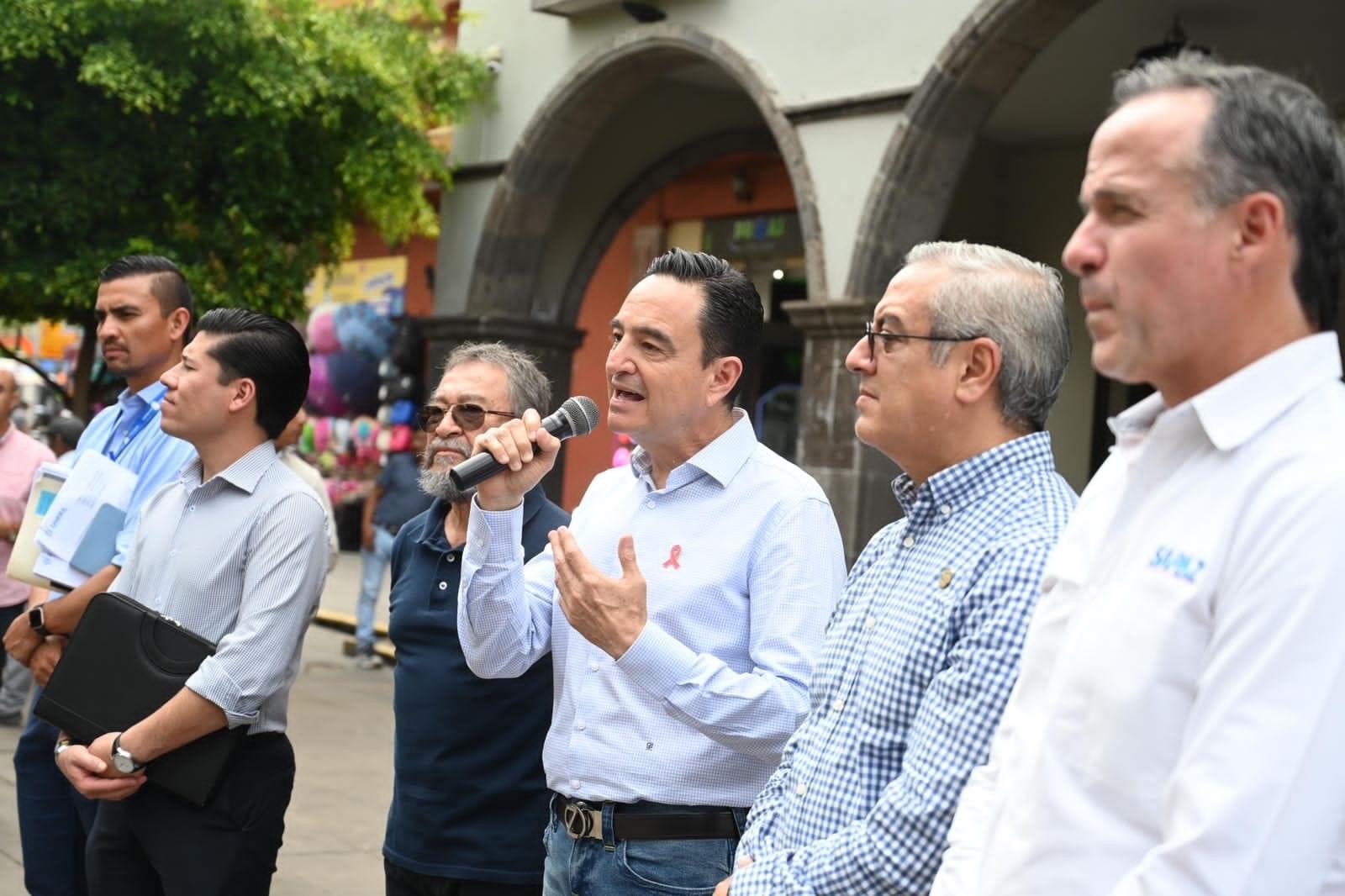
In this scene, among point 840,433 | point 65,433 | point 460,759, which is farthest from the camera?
point 65,433

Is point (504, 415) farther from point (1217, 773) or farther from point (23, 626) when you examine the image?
point (1217, 773)

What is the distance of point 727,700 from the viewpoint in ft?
8.79

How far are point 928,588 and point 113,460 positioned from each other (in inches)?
123

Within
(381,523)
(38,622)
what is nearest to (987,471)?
(38,622)

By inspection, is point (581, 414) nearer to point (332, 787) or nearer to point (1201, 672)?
point (1201, 672)

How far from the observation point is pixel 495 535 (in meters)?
3.05

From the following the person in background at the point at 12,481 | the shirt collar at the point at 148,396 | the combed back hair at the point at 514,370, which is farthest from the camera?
the person in background at the point at 12,481

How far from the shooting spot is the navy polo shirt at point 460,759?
11.1 ft

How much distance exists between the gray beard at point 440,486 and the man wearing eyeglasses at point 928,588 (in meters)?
1.28

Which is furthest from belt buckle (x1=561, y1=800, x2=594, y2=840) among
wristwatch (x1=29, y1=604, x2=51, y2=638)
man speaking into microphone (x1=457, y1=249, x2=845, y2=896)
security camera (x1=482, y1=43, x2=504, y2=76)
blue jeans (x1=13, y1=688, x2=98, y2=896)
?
security camera (x1=482, y1=43, x2=504, y2=76)

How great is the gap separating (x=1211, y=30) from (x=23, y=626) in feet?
27.8

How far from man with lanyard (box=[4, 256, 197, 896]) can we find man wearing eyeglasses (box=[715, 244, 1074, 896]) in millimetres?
2499

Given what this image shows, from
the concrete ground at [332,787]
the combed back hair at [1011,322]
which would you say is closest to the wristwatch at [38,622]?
the concrete ground at [332,787]

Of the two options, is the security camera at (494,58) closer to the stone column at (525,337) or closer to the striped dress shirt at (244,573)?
the stone column at (525,337)
